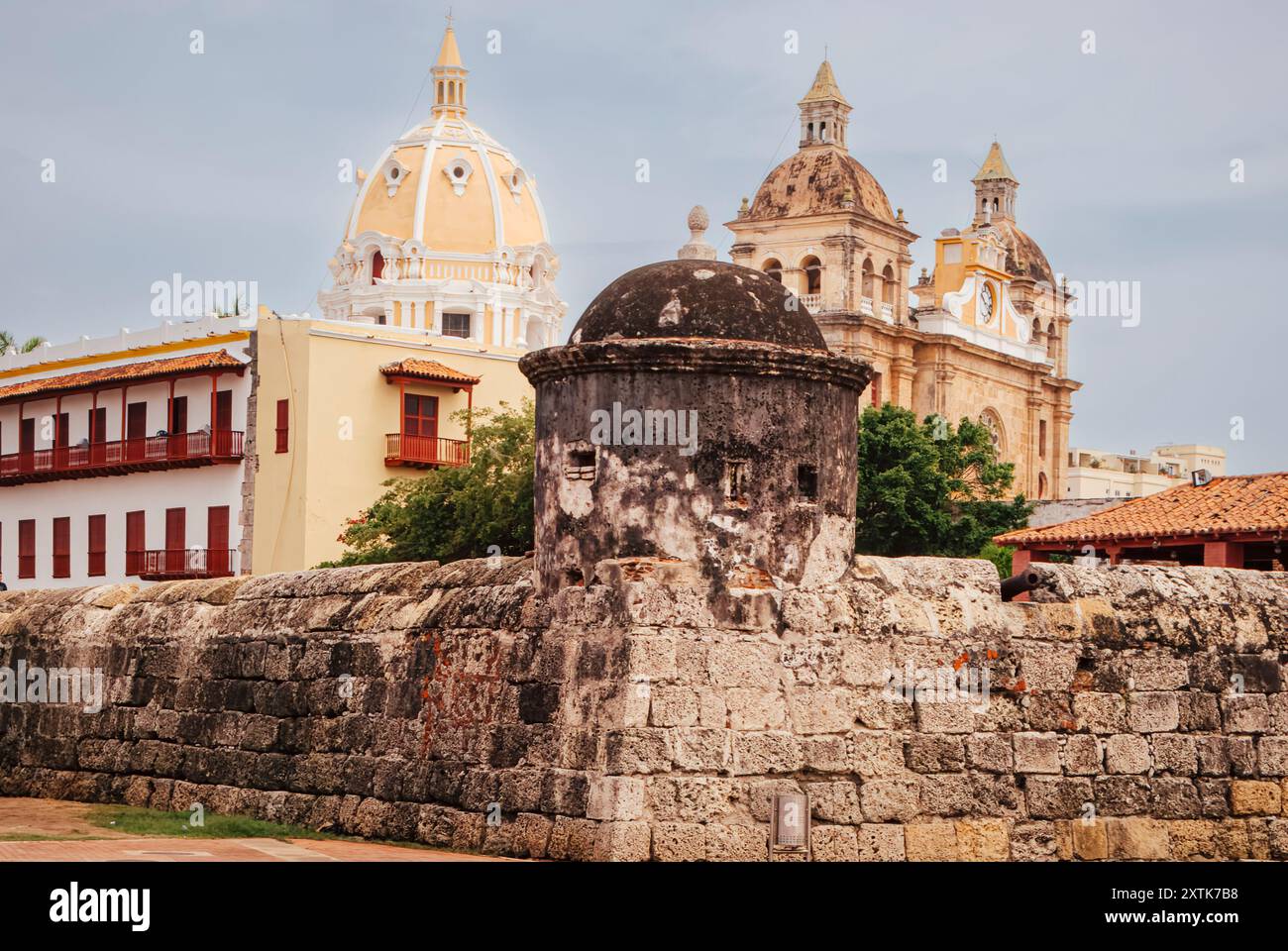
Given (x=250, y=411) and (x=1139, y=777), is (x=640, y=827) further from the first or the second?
(x=250, y=411)

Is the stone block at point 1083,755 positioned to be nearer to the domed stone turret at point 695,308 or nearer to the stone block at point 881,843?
the stone block at point 881,843

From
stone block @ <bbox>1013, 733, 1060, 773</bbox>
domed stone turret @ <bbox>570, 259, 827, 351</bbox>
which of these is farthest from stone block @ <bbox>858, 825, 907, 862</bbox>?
domed stone turret @ <bbox>570, 259, 827, 351</bbox>

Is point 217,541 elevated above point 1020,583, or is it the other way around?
point 217,541

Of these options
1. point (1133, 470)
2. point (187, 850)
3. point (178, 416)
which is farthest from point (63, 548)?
point (1133, 470)

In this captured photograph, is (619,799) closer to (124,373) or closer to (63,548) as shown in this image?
(124,373)

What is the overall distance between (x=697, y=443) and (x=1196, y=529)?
19.6 metres

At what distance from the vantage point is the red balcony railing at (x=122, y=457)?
48750mm

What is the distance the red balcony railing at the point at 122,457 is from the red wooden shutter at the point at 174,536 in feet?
4.22

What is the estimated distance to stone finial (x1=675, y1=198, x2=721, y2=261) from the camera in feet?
42.0

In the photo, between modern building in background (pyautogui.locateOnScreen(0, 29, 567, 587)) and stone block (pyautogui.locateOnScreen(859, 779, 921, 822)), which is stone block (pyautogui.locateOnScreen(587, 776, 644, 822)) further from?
modern building in background (pyautogui.locateOnScreen(0, 29, 567, 587))

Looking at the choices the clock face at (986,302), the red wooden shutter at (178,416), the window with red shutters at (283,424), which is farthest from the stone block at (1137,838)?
the clock face at (986,302)

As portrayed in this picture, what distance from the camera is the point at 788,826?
11.1 metres

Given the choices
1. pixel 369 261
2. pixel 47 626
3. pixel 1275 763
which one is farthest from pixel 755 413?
pixel 369 261
